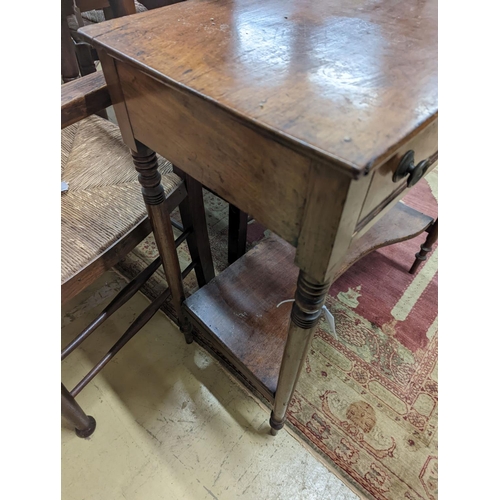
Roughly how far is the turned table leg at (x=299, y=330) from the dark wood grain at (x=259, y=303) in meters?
0.07

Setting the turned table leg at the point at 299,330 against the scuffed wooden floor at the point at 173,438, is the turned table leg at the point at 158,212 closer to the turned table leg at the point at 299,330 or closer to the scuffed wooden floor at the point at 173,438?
the scuffed wooden floor at the point at 173,438

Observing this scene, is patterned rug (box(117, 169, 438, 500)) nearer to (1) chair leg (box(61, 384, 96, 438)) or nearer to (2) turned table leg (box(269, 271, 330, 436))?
(2) turned table leg (box(269, 271, 330, 436))

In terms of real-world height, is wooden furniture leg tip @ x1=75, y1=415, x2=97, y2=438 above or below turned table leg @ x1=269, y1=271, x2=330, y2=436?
below

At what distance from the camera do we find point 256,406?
3.16ft

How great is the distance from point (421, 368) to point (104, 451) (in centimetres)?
94

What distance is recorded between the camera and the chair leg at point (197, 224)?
87cm

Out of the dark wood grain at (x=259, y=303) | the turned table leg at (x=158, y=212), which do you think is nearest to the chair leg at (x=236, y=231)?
the dark wood grain at (x=259, y=303)

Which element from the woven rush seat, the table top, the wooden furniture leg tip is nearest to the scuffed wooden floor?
the wooden furniture leg tip

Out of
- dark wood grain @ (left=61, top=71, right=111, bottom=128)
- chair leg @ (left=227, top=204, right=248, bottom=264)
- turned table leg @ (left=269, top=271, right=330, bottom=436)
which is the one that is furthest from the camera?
chair leg @ (left=227, top=204, right=248, bottom=264)

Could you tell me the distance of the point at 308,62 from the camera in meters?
0.42

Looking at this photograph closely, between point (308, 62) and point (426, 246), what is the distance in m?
0.99

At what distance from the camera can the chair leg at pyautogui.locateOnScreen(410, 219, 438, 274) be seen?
1.17 meters

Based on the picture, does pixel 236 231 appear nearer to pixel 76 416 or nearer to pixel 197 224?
pixel 197 224

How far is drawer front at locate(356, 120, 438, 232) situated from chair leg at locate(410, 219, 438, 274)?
0.75 meters
